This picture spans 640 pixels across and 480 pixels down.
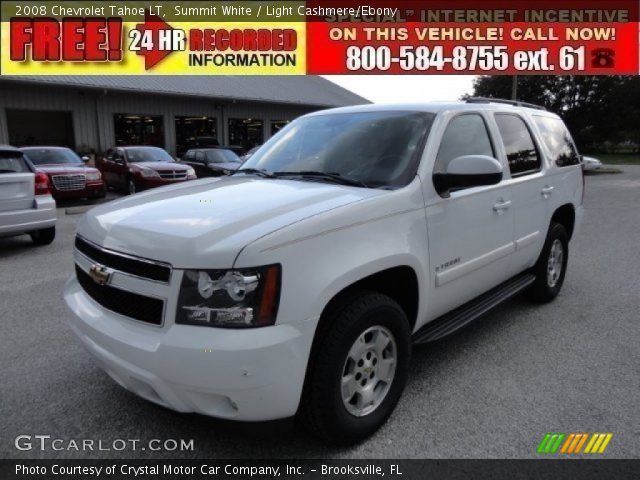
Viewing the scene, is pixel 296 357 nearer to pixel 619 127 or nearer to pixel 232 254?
pixel 232 254

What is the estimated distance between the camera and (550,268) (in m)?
4.97

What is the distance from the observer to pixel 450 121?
138 inches

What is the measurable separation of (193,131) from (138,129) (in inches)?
115

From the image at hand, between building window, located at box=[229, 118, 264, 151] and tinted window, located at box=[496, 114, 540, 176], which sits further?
building window, located at box=[229, 118, 264, 151]

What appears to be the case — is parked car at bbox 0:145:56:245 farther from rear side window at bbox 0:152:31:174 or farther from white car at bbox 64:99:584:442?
white car at bbox 64:99:584:442

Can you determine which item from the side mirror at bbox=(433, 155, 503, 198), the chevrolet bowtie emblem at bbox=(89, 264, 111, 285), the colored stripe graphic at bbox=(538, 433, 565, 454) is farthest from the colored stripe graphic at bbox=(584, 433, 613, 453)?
the chevrolet bowtie emblem at bbox=(89, 264, 111, 285)

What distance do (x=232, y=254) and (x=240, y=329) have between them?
1.07 feet

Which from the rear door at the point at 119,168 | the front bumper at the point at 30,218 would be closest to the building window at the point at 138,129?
the rear door at the point at 119,168

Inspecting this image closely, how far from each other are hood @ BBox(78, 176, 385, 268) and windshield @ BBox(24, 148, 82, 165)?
12025 millimetres

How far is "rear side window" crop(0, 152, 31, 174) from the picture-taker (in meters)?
7.44

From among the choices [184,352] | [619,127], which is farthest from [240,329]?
[619,127]

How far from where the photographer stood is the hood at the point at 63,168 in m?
12.8

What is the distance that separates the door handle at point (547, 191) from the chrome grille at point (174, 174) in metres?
11.6

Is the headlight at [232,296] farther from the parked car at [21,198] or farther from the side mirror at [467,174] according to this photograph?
the parked car at [21,198]
